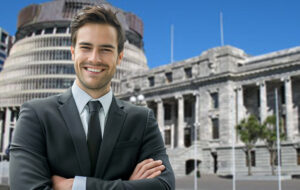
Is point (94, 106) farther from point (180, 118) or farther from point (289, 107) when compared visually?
point (180, 118)

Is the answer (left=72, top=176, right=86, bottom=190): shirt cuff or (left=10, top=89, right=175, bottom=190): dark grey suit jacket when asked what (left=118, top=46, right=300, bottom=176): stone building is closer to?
(left=10, top=89, right=175, bottom=190): dark grey suit jacket

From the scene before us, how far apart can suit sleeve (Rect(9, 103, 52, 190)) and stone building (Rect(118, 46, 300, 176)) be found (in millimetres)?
42957

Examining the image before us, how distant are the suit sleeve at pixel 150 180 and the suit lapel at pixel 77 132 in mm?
167

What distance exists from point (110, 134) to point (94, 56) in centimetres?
68

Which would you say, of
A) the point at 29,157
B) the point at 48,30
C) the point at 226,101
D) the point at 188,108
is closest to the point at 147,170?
the point at 29,157

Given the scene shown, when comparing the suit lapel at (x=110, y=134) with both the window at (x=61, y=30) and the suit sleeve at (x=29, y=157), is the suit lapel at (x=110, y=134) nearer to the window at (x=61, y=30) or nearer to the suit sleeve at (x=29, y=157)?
the suit sleeve at (x=29, y=157)

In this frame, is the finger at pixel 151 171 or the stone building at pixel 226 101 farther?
the stone building at pixel 226 101

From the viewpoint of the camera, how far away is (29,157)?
2932mm

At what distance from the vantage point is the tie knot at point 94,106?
3.22 m

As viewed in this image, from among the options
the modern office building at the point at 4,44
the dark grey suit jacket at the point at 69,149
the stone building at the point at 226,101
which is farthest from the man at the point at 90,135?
the modern office building at the point at 4,44

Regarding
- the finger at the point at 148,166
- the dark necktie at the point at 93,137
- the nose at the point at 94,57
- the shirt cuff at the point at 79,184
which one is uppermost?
the nose at the point at 94,57

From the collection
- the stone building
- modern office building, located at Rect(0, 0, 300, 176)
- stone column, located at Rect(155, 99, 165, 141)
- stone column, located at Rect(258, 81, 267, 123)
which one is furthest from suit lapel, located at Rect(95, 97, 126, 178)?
stone column, located at Rect(155, 99, 165, 141)

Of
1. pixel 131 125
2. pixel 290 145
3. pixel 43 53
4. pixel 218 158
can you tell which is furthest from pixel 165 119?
pixel 131 125

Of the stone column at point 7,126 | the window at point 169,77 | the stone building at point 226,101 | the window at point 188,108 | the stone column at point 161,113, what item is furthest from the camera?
the stone column at point 7,126
